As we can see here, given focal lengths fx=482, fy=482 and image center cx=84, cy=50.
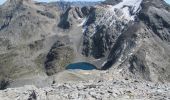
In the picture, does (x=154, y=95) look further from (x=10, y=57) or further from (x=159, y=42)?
(x=10, y=57)

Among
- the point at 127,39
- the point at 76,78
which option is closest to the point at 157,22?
the point at 127,39

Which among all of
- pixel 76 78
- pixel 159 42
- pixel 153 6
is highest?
pixel 153 6

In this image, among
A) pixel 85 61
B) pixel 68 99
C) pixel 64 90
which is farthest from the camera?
pixel 85 61

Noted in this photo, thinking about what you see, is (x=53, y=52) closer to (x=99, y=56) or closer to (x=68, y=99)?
(x=99, y=56)

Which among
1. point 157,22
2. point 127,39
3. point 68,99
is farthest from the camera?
point 157,22

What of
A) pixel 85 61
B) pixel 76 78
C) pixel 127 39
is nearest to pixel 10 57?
pixel 85 61

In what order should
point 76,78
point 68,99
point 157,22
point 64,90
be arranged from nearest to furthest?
point 68,99 < point 64,90 < point 76,78 < point 157,22

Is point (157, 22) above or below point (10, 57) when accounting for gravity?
above

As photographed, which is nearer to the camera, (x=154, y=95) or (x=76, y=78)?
(x=154, y=95)

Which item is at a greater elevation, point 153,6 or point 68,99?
point 153,6
